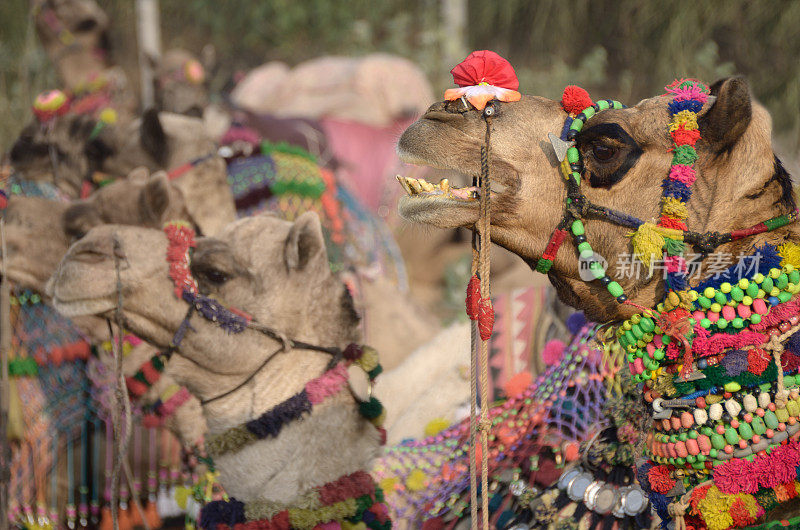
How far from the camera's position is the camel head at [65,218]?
4188 mm

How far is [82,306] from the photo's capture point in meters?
3.11

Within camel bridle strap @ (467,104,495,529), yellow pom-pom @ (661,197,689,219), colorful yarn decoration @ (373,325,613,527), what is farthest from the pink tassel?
yellow pom-pom @ (661,197,689,219)

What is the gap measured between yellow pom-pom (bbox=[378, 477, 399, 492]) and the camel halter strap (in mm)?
1314

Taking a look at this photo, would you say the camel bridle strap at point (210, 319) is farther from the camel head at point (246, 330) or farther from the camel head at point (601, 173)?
the camel head at point (601, 173)

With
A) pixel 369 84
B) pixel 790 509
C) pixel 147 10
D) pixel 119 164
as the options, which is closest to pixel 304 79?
pixel 369 84

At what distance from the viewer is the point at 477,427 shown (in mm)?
2414

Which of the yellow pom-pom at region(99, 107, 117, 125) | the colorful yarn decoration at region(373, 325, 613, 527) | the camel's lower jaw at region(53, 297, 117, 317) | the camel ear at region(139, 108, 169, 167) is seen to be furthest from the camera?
the yellow pom-pom at region(99, 107, 117, 125)

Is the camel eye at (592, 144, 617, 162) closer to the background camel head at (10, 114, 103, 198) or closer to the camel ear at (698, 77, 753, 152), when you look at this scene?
the camel ear at (698, 77, 753, 152)

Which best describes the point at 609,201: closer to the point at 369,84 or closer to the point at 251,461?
the point at 251,461

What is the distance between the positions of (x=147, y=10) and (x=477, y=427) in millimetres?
9130

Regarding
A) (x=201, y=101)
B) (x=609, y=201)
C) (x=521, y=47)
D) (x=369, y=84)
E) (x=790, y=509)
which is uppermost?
(x=521, y=47)

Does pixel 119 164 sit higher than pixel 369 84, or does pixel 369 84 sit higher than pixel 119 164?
pixel 369 84

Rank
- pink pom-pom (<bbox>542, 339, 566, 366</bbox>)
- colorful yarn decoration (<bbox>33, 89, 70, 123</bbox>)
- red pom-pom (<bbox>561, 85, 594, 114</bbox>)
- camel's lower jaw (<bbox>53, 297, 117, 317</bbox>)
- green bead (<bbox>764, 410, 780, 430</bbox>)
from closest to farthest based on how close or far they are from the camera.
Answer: green bead (<bbox>764, 410, 780, 430</bbox>)
red pom-pom (<bbox>561, 85, 594, 114</bbox>)
camel's lower jaw (<bbox>53, 297, 117, 317</bbox>)
pink pom-pom (<bbox>542, 339, 566, 366</bbox>)
colorful yarn decoration (<bbox>33, 89, 70, 123</bbox>)

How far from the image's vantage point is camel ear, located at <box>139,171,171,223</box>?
421 cm
